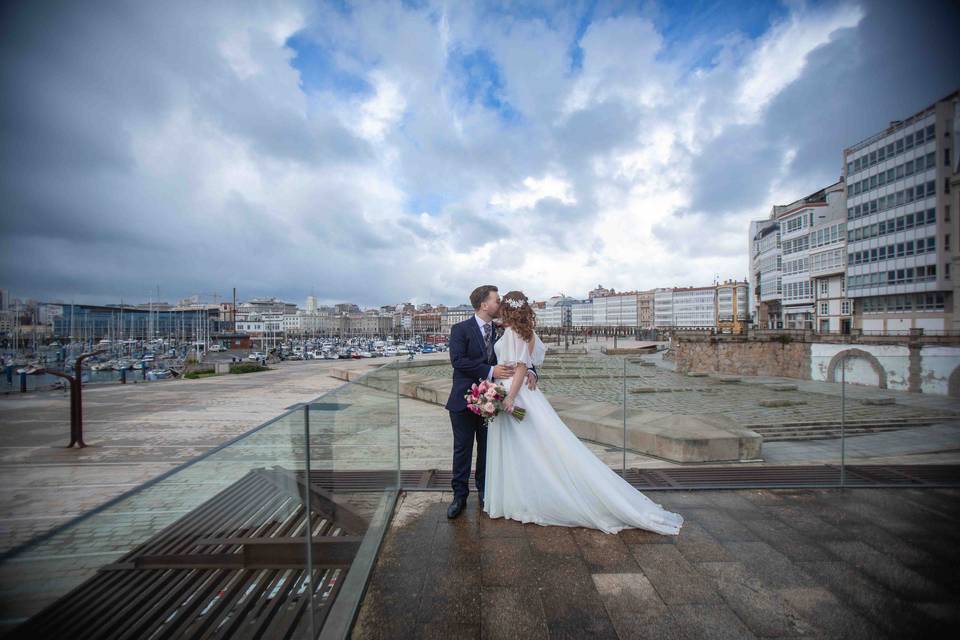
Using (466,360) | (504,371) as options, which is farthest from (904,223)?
(466,360)

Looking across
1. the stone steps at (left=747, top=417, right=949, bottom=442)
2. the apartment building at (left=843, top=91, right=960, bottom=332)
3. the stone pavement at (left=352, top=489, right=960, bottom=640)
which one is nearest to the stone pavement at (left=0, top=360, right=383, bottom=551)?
the stone pavement at (left=352, top=489, right=960, bottom=640)

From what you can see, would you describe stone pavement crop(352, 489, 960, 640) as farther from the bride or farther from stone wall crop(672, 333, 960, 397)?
stone wall crop(672, 333, 960, 397)

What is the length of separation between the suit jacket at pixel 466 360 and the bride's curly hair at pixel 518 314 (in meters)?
0.25

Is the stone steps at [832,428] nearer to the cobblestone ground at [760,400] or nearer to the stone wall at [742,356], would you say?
the cobblestone ground at [760,400]

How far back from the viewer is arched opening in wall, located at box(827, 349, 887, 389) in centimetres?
552

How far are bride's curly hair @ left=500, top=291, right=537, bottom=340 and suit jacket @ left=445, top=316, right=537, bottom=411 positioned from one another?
25 centimetres

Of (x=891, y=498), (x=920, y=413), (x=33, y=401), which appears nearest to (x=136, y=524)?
(x=891, y=498)

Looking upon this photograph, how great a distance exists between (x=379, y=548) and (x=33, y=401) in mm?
16627

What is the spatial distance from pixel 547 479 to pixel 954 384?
17.6ft

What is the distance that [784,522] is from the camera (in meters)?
3.74

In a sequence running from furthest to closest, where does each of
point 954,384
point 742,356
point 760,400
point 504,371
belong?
point 742,356, point 760,400, point 954,384, point 504,371

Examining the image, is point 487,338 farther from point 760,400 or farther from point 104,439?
point 760,400

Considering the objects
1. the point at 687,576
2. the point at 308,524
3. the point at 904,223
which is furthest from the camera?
the point at 904,223

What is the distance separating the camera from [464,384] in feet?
12.9
